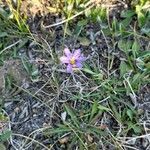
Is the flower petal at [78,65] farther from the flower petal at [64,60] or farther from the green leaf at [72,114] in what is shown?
the green leaf at [72,114]

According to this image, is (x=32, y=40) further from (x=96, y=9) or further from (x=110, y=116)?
(x=110, y=116)

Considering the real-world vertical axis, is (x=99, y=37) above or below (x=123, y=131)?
above

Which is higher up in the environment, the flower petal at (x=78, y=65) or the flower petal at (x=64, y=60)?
the flower petal at (x=64, y=60)

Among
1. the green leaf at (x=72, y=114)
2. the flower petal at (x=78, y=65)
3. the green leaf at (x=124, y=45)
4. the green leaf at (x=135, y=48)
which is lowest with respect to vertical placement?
the green leaf at (x=72, y=114)

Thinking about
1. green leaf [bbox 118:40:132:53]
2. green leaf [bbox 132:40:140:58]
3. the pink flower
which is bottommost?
green leaf [bbox 132:40:140:58]

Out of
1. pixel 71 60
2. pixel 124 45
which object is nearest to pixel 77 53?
pixel 71 60

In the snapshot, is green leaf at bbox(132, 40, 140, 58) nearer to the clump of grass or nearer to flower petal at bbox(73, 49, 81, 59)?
the clump of grass

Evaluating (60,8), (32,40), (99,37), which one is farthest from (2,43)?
(99,37)

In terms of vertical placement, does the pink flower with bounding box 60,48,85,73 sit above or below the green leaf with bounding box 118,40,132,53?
above

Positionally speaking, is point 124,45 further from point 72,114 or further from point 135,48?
point 72,114

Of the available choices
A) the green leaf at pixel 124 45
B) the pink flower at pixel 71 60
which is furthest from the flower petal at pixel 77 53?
the green leaf at pixel 124 45

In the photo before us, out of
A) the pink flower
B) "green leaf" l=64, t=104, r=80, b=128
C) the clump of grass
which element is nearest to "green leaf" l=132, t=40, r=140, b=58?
the clump of grass
